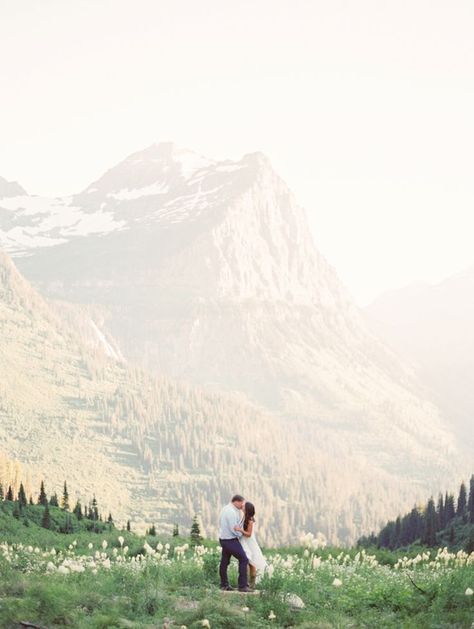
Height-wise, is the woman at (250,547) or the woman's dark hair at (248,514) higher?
the woman's dark hair at (248,514)

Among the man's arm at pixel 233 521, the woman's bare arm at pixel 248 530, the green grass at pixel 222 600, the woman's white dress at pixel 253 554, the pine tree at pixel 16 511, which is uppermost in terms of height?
the man's arm at pixel 233 521

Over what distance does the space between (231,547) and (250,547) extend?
934 millimetres

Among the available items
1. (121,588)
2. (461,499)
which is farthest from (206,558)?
(461,499)

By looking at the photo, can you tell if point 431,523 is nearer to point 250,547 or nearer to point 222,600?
point 250,547

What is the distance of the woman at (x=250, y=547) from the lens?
17844mm

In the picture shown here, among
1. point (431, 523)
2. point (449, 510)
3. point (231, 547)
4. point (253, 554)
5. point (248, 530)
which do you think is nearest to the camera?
point (231, 547)

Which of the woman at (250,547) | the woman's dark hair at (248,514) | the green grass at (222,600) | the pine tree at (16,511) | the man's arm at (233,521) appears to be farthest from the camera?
the pine tree at (16,511)

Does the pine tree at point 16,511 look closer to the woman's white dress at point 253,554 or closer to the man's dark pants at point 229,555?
the woman's white dress at point 253,554

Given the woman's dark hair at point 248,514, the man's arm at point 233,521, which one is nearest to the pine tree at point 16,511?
the woman's dark hair at point 248,514

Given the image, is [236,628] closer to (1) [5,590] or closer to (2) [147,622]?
(2) [147,622]

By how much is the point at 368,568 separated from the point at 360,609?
6.48 meters

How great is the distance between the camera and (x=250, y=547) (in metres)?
18.1

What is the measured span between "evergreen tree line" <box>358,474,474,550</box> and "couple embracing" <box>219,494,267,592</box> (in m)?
63.0

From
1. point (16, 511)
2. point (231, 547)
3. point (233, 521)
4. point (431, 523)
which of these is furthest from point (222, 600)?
point (431, 523)
